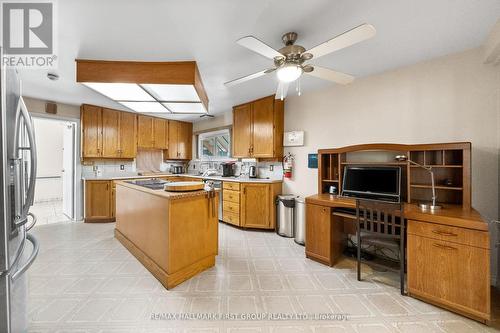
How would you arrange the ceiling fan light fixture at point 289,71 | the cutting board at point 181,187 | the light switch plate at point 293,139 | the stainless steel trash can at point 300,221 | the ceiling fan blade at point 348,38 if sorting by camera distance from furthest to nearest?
the light switch plate at point 293,139 → the stainless steel trash can at point 300,221 → the cutting board at point 181,187 → the ceiling fan light fixture at point 289,71 → the ceiling fan blade at point 348,38

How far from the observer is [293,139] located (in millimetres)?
3727

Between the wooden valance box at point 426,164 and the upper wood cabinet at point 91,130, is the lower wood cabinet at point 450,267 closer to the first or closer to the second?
the wooden valance box at point 426,164

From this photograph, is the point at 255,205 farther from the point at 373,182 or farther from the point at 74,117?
the point at 74,117

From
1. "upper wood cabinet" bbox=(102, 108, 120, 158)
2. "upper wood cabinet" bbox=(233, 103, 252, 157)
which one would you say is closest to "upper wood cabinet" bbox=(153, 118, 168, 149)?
"upper wood cabinet" bbox=(102, 108, 120, 158)

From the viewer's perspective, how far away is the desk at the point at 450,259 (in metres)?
1.58

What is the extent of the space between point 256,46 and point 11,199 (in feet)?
5.92

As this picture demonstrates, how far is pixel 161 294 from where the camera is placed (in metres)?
1.94

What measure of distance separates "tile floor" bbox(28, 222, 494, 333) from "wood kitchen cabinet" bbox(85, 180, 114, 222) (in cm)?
134

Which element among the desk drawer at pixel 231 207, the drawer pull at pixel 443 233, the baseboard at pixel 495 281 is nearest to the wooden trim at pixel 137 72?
the desk drawer at pixel 231 207

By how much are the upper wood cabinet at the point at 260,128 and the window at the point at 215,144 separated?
816 mm

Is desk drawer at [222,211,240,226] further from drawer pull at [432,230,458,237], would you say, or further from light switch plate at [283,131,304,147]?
drawer pull at [432,230,458,237]

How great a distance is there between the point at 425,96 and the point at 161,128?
17.1 ft

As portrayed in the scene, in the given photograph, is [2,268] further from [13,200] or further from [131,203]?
[131,203]

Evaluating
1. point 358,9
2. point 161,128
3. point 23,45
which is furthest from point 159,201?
point 161,128
